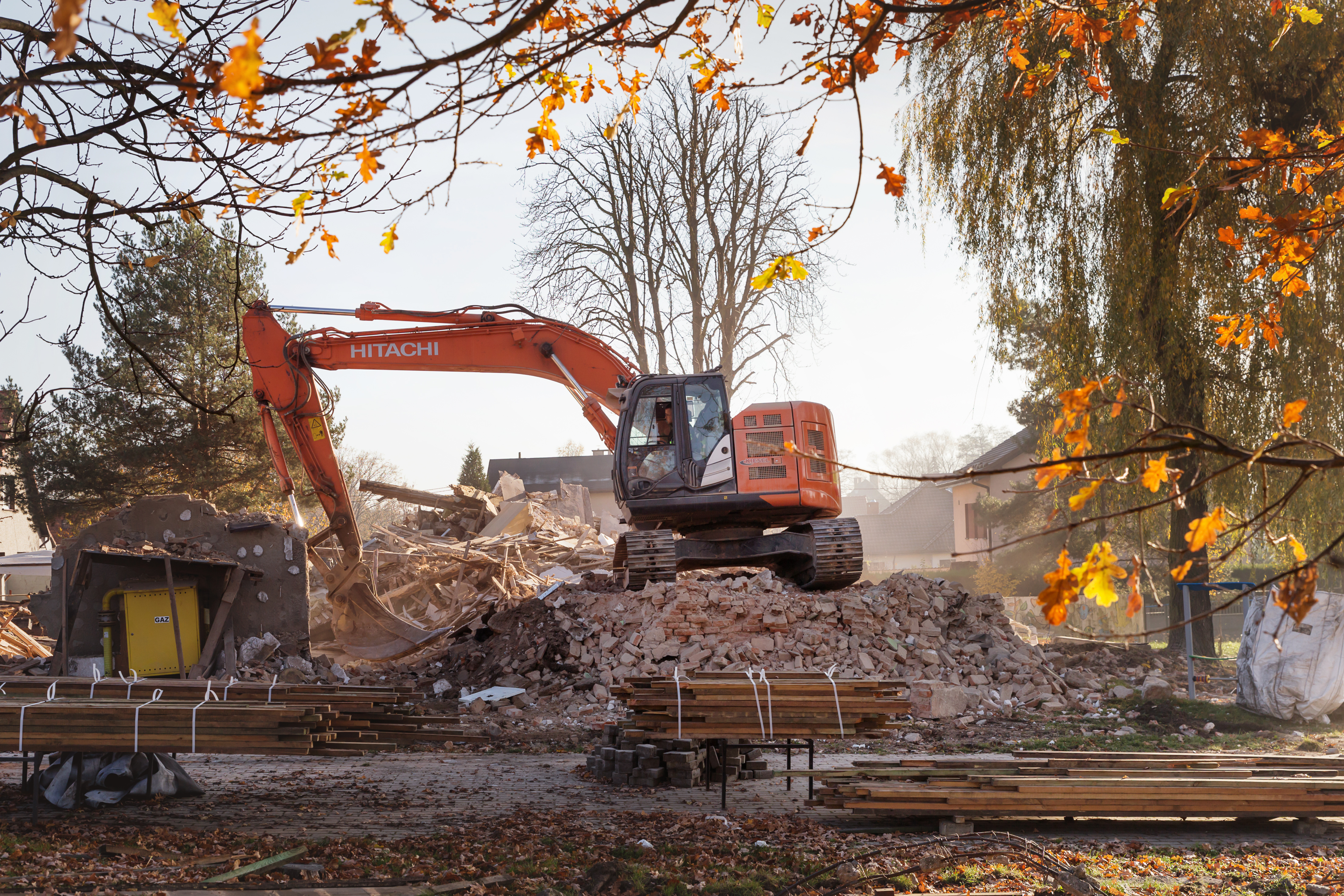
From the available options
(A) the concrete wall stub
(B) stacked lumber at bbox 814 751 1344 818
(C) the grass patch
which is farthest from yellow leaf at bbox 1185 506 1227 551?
(A) the concrete wall stub

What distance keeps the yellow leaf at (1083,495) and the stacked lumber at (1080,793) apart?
4.24 m

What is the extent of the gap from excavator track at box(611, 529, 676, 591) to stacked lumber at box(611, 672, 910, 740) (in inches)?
225

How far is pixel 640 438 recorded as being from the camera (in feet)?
42.2

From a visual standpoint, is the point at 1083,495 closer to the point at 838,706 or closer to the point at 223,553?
the point at 838,706

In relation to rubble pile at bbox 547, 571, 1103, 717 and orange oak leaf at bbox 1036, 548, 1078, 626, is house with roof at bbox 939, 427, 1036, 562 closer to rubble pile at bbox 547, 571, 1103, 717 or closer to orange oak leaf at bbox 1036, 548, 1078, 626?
rubble pile at bbox 547, 571, 1103, 717

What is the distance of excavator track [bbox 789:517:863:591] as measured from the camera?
1326cm

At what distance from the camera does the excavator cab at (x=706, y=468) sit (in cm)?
1283

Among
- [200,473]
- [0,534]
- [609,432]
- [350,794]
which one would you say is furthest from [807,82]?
[0,534]

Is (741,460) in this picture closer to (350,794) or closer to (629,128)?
(350,794)

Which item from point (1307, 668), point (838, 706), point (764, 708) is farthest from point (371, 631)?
point (1307, 668)

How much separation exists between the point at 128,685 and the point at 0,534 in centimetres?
3354

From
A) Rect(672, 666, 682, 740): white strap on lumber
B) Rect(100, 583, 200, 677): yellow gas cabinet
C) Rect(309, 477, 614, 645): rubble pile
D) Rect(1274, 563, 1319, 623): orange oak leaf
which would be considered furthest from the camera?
Rect(309, 477, 614, 645): rubble pile

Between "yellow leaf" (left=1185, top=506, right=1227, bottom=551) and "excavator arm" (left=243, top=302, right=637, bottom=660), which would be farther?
"excavator arm" (left=243, top=302, right=637, bottom=660)

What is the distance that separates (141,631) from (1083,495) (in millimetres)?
12072
